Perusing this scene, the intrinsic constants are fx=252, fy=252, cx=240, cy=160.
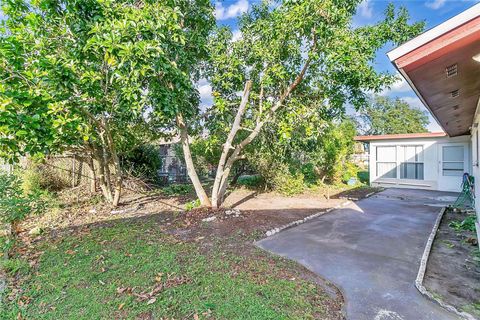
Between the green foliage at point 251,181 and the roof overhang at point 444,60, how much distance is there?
25.0 ft

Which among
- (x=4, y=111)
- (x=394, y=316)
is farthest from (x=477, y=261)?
(x=4, y=111)

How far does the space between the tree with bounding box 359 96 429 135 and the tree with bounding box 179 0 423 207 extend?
1094 inches

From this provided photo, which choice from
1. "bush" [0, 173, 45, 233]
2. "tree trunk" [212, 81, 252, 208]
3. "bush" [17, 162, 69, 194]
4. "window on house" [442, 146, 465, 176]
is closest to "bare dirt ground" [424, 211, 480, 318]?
"tree trunk" [212, 81, 252, 208]

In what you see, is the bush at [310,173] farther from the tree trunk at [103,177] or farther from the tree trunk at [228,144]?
the tree trunk at [103,177]

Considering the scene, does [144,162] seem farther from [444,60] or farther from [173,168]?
[444,60]

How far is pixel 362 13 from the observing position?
707cm

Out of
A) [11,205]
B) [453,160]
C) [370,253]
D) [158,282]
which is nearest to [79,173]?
[11,205]

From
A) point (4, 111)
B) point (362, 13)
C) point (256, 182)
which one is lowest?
point (256, 182)

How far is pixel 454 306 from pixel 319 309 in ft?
5.33

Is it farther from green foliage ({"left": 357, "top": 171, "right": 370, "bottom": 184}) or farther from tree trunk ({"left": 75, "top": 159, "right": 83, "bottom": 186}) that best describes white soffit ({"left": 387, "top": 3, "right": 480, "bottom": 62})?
green foliage ({"left": 357, "top": 171, "right": 370, "bottom": 184})

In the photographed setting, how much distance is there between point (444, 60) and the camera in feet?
10.3

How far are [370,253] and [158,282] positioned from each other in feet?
11.9

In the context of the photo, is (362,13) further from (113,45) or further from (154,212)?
(154,212)

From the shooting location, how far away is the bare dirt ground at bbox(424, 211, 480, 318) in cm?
314
